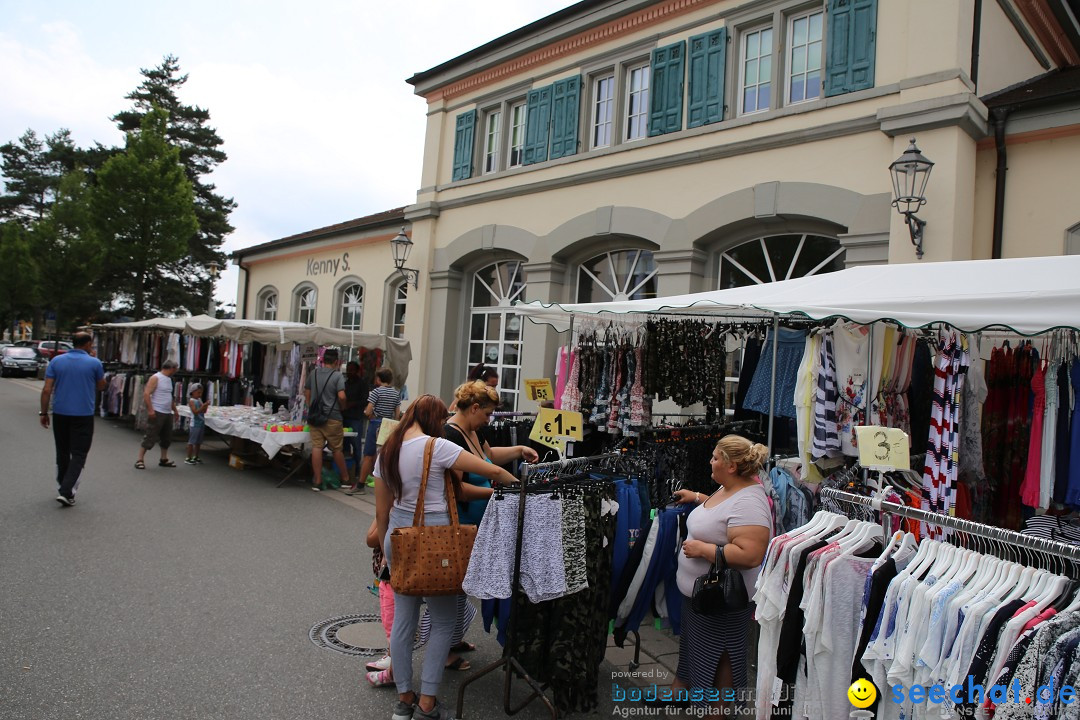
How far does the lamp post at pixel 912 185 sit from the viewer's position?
7.95m

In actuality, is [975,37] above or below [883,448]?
above

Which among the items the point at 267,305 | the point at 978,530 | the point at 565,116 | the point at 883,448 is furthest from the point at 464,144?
the point at 978,530

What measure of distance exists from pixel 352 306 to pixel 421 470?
16.2 meters

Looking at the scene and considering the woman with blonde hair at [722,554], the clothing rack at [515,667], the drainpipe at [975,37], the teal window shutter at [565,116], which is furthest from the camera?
the teal window shutter at [565,116]

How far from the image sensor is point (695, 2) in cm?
1080

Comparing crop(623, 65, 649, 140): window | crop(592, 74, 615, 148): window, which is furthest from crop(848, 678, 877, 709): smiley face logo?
crop(592, 74, 615, 148): window

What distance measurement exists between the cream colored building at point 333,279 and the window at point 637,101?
635cm

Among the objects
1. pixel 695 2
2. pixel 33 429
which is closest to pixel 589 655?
pixel 695 2

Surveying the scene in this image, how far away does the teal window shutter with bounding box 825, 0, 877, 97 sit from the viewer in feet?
29.5

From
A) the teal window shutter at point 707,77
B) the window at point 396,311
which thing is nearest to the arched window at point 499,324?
the window at point 396,311

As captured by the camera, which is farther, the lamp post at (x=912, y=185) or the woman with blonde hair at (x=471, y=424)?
the lamp post at (x=912, y=185)

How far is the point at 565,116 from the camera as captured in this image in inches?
500

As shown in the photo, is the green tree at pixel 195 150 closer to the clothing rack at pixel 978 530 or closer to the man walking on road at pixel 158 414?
the man walking on road at pixel 158 414

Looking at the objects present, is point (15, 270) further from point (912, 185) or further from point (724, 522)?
point (724, 522)
